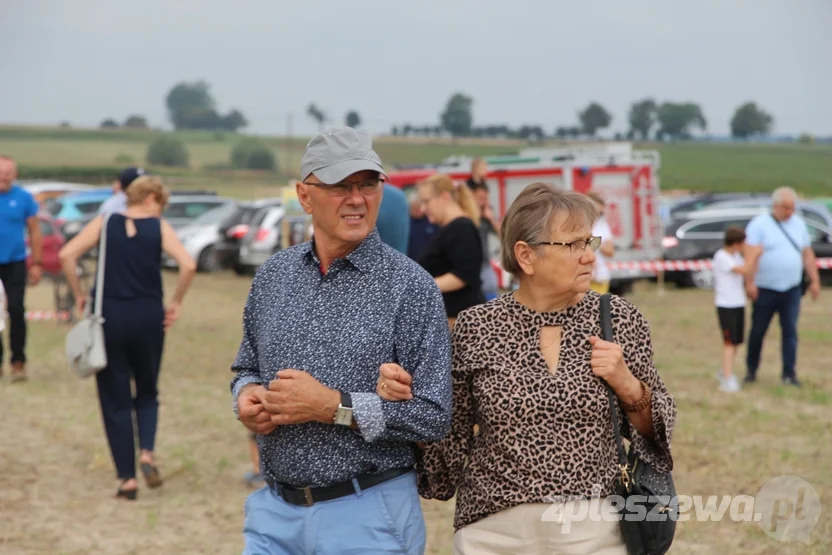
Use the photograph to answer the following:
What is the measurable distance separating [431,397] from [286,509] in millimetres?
555

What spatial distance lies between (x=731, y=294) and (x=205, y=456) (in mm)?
5191

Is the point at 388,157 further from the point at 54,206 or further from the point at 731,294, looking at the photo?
the point at 731,294

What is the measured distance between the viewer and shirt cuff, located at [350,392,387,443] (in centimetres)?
299

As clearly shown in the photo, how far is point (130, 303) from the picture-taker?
6812mm

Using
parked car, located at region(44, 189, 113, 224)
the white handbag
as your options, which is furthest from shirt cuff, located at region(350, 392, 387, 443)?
parked car, located at region(44, 189, 113, 224)

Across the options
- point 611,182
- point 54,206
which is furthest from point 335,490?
point 54,206

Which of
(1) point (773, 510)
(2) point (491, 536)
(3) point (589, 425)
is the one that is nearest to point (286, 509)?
(2) point (491, 536)

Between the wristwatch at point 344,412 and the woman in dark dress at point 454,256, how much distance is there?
12.5 ft

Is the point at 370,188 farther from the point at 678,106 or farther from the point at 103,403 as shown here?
the point at 678,106

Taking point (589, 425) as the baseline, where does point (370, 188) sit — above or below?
above

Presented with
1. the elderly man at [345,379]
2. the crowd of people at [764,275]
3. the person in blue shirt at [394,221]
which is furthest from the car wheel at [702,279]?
the elderly man at [345,379]

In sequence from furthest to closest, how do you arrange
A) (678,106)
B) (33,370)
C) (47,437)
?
1. (678,106)
2. (33,370)
3. (47,437)

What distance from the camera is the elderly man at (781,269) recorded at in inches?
423

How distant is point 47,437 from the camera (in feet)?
29.9
